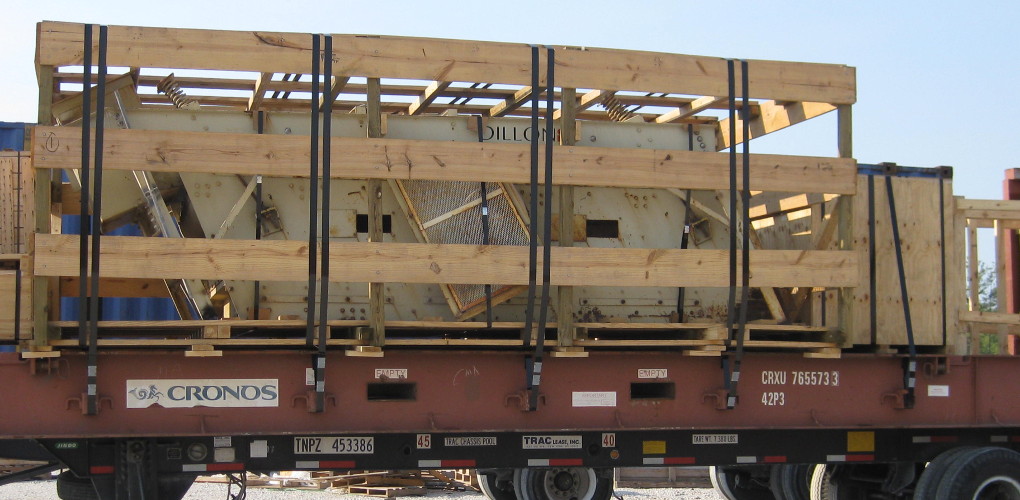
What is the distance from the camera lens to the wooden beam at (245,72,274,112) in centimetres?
909

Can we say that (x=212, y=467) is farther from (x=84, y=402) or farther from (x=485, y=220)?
(x=485, y=220)

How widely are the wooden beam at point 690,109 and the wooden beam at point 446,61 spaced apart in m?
1.05

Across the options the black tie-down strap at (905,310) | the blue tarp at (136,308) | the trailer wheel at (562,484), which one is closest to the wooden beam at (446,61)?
the black tie-down strap at (905,310)

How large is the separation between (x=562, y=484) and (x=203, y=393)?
14.0 ft

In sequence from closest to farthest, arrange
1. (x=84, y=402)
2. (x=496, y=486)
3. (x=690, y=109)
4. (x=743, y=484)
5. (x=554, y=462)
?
1. (x=84, y=402)
2. (x=554, y=462)
3. (x=690, y=109)
4. (x=496, y=486)
5. (x=743, y=484)

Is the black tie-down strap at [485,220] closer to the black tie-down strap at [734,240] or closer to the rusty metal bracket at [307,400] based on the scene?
the rusty metal bracket at [307,400]

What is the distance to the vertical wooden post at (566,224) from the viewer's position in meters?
8.33

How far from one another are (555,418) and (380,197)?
2.04 m

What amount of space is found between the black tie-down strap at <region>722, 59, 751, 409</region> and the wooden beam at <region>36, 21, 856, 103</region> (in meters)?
0.12

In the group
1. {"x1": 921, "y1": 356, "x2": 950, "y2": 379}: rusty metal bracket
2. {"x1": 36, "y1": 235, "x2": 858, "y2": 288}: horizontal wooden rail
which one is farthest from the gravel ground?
{"x1": 36, "y1": 235, "x2": 858, "y2": 288}: horizontal wooden rail

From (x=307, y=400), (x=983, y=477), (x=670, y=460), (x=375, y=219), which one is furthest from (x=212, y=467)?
(x=983, y=477)

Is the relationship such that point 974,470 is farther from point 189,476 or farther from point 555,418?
point 189,476

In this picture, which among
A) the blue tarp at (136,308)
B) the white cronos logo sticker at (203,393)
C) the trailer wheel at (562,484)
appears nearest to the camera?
the white cronos logo sticker at (203,393)

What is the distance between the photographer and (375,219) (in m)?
8.12
